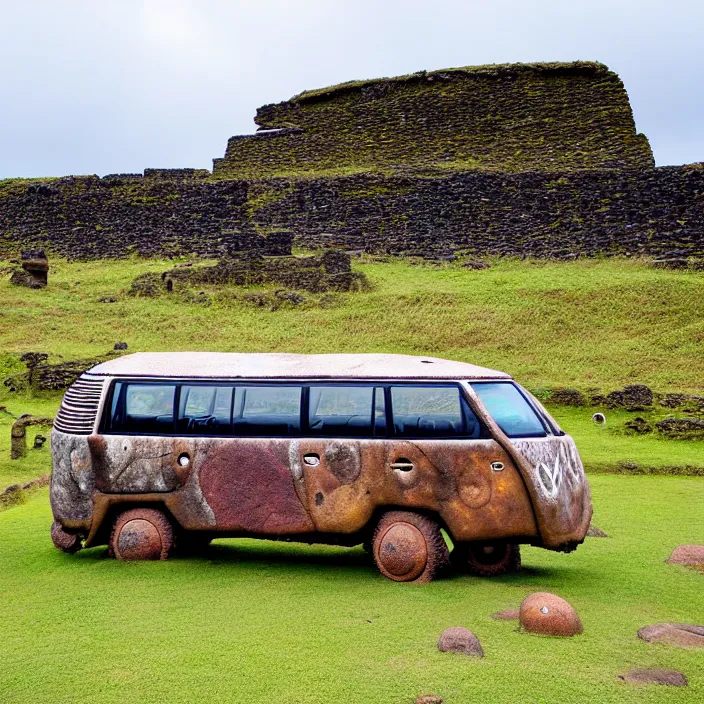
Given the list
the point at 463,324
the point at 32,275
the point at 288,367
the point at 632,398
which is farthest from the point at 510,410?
the point at 32,275

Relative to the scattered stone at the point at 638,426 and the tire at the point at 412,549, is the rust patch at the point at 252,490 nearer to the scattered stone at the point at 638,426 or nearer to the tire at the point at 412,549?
the tire at the point at 412,549

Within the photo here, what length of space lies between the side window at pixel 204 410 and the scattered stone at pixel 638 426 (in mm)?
11098

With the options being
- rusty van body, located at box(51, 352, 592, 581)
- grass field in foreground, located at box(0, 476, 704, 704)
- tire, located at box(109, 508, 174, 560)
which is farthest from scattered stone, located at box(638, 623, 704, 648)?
tire, located at box(109, 508, 174, 560)

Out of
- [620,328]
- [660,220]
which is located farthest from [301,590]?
[660,220]

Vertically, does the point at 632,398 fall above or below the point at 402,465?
below

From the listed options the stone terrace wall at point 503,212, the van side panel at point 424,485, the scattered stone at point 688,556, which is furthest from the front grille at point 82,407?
the stone terrace wall at point 503,212

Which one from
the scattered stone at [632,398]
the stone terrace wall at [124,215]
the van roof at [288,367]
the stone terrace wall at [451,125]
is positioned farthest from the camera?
the stone terrace wall at [451,125]

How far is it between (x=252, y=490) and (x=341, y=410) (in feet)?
3.31

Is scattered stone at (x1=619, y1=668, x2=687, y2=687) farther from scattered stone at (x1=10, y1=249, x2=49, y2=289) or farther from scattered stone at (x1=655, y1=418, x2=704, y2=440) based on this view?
scattered stone at (x1=10, y1=249, x2=49, y2=289)

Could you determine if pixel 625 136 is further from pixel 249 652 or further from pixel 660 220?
pixel 249 652

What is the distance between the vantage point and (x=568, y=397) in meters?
18.5

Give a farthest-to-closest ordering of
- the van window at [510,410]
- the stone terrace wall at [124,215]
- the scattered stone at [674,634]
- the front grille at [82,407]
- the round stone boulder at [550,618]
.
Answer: the stone terrace wall at [124,215] → the front grille at [82,407] → the van window at [510,410] → the round stone boulder at [550,618] → the scattered stone at [674,634]

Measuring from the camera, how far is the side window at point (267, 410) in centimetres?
757

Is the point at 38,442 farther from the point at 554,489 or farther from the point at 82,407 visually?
the point at 554,489
